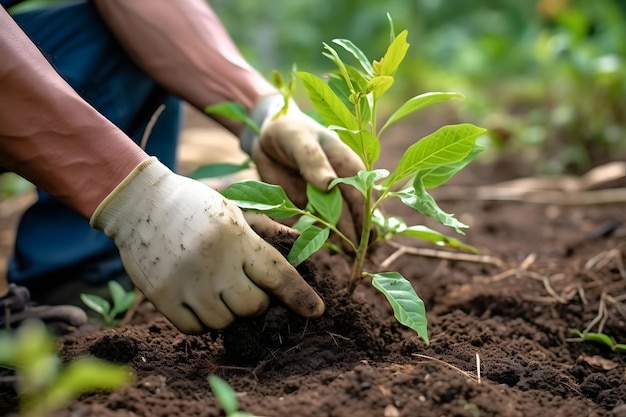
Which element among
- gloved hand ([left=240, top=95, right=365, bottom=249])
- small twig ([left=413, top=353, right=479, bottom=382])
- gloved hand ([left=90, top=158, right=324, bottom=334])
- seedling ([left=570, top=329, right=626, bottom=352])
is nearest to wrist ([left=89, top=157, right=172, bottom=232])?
gloved hand ([left=90, top=158, right=324, bottom=334])

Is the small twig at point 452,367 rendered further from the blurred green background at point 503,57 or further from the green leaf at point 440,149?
the blurred green background at point 503,57

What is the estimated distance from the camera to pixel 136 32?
2.15 meters

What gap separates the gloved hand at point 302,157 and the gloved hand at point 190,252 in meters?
0.29

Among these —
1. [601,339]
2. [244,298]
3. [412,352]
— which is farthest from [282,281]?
[601,339]

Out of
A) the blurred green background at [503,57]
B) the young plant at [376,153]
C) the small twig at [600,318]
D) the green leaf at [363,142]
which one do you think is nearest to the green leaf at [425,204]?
the young plant at [376,153]

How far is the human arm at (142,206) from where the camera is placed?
135 cm

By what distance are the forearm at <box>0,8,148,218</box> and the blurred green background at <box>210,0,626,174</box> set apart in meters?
2.70

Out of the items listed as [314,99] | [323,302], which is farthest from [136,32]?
[323,302]

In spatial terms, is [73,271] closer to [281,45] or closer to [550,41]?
[550,41]

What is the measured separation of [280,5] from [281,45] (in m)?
0.55

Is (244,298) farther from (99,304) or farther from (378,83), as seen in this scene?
(99,304)

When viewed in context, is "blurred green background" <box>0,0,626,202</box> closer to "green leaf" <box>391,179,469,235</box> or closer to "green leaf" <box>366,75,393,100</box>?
"green leaf" <box>366,75,393,100</box>

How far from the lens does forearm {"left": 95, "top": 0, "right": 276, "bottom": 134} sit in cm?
210

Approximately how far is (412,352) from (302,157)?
543mm
